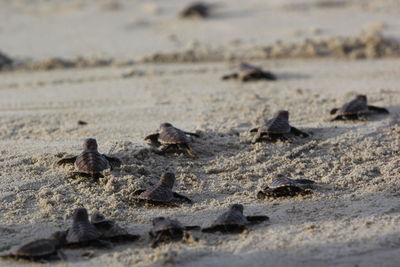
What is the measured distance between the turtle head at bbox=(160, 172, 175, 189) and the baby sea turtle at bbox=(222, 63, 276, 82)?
3239 mm

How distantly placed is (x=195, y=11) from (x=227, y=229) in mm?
6972

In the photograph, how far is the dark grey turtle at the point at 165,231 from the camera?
3.99m

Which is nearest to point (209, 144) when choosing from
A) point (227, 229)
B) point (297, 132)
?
point (297, 132)

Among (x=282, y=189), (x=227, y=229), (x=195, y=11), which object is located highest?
(x=195, y=11)

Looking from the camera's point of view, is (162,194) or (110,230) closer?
(110,230)

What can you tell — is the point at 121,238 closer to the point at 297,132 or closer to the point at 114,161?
the point at 114,161

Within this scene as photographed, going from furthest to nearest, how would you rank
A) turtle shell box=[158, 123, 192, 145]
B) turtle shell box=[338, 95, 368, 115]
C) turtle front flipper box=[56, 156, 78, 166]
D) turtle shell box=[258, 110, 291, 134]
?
turtle shell box=[338, 95, 368, 115]
turtle shell box=[258, 110, 291, 134]
turtle shell box=[158, 123, 192, 145]
turtle front flipper box=[56, 156, 78, 166]

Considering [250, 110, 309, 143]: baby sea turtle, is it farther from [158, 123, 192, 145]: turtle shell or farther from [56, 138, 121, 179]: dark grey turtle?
[56, 138, 121, 179]: dark grey turtle

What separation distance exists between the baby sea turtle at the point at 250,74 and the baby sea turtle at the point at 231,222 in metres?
3.67

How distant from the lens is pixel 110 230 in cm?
407

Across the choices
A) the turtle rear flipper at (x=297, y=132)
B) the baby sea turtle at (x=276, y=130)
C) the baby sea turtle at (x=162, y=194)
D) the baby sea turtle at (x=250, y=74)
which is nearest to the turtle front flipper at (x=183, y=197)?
the baby sea turtle at (x=162, y=194)

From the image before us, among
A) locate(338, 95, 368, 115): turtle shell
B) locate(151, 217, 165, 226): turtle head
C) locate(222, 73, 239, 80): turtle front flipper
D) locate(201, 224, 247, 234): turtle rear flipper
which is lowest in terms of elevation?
locate(201, 224, 247, 234): turtle rear flipper

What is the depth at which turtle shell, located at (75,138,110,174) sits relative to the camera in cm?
483

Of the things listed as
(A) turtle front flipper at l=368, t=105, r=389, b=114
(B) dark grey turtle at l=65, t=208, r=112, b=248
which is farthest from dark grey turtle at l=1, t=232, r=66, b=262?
(A) turtle front flipper at l=368, t=105, r=389, b=114
